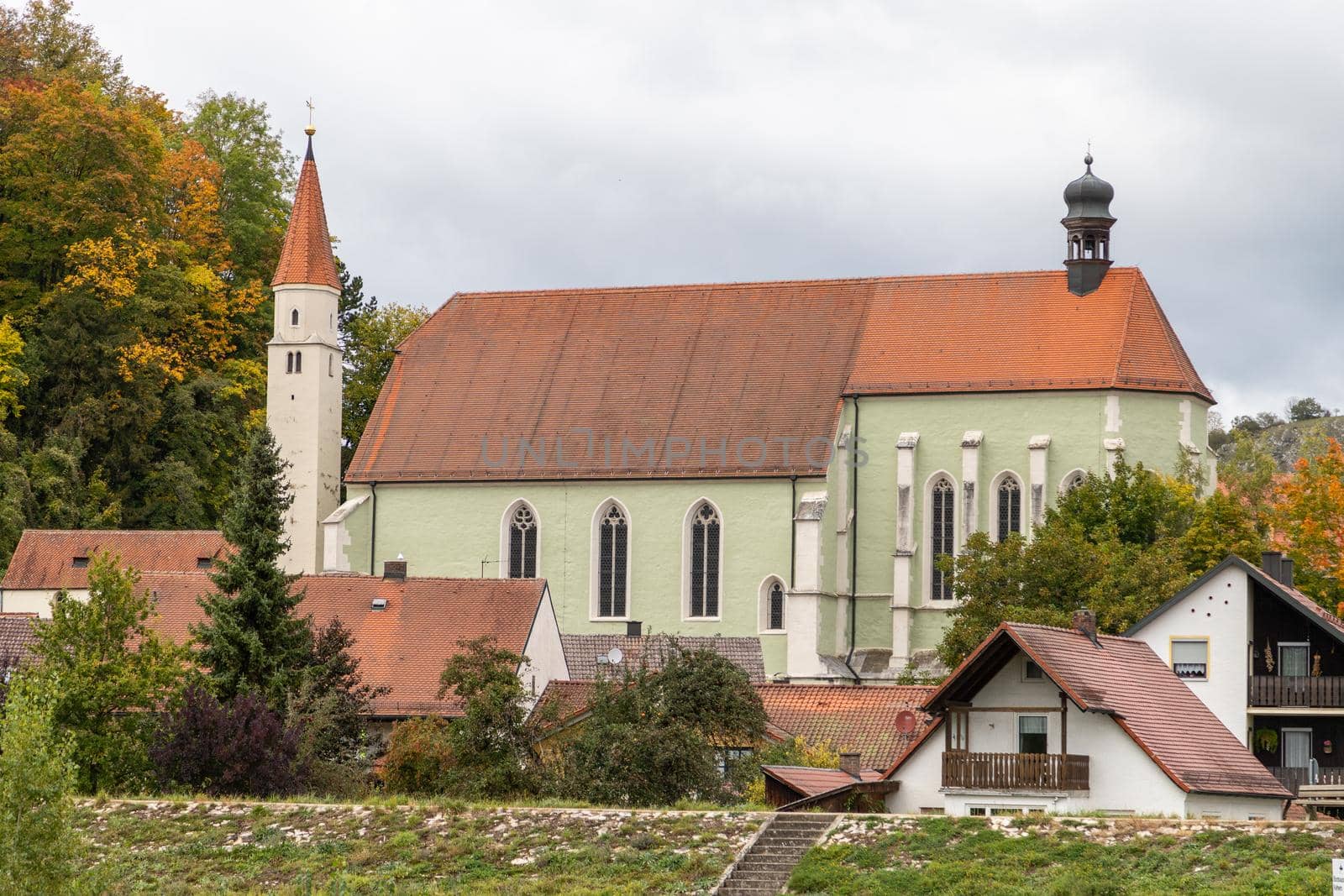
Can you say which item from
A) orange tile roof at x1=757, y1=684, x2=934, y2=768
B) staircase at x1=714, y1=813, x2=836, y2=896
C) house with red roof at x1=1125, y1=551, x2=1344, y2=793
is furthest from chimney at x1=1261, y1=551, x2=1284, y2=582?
staircase at x1=714, y1=813, x2=836, y2=896

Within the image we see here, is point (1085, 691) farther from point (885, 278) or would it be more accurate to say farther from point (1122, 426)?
point (885, 278)

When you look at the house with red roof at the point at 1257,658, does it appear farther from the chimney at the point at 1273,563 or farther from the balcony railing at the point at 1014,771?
the balcony railing at the point at 1014,771

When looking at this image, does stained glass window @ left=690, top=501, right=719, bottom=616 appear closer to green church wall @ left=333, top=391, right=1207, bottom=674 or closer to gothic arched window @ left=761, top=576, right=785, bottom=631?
green church wall @ left=333, top=391, right=1207, bottom=674

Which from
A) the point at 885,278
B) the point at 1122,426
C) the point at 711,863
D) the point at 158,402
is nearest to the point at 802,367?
the point at 885,278

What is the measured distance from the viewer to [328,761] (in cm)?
4238

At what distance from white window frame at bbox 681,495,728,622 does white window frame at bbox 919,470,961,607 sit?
4.83m

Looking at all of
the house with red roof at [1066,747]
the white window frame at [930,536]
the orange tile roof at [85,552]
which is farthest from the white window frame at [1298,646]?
the orange tile roof at [85,552]

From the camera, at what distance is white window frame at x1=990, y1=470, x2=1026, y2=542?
57875 mm

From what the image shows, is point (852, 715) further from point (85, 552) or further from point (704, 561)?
point (85, 552)

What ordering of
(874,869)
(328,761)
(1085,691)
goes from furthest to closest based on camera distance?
(328,761) < (1085,691) < (874,869)

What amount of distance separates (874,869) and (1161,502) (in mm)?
24557

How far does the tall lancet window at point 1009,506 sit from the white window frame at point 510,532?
11429mm

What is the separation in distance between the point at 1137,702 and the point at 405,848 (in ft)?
37.9

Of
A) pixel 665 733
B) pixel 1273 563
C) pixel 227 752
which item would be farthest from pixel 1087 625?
pixel 227 752
